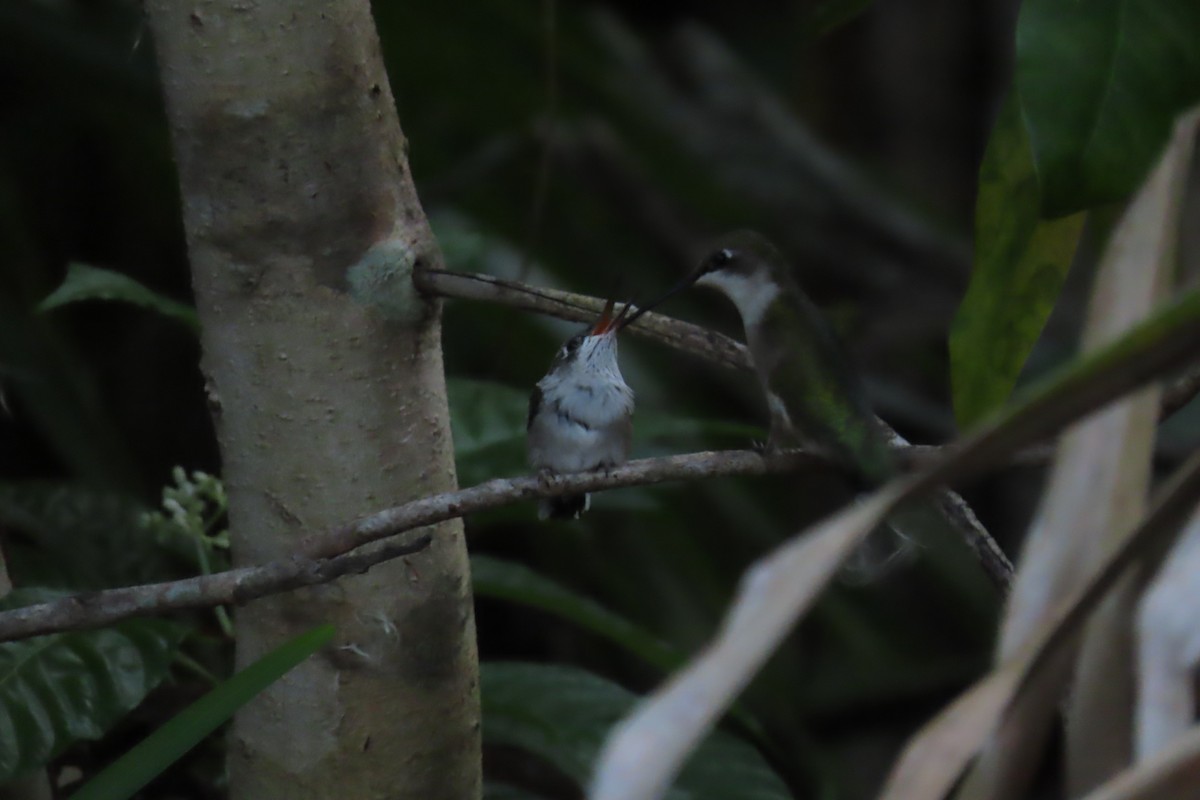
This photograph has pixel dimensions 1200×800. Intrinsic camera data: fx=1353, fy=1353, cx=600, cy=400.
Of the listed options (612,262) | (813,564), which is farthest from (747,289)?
(612,262)

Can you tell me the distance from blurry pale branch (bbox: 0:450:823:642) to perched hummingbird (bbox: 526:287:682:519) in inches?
26.3

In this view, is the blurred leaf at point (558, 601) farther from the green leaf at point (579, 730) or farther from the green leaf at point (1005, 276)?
the green leaf at point (1005, 276)

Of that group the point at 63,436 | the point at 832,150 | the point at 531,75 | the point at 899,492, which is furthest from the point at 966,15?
the point at 899,492

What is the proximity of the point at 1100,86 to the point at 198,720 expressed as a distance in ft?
3.04

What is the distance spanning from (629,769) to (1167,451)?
11.1ft

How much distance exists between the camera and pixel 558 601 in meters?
1.81

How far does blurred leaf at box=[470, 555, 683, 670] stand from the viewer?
5.94 feet

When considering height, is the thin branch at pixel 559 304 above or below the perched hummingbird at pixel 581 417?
below

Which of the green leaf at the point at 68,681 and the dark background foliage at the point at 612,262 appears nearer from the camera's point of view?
the green leaf at the point at 68,681

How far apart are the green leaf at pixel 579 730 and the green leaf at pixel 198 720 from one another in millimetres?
688

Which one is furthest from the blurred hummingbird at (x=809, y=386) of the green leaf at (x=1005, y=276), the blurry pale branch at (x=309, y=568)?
the blurry pale branch at (x=309, y=568)

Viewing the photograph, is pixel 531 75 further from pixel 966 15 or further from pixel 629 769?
pixel 629 769

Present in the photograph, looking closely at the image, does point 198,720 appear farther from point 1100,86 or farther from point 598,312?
point 1100,86

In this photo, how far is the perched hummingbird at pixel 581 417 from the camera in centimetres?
195
